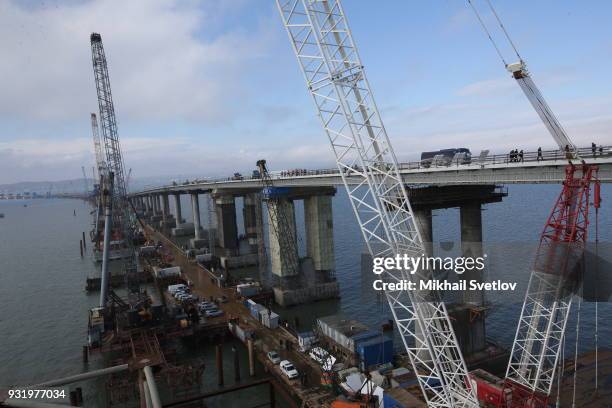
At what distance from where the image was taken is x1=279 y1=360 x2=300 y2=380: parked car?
105 feet

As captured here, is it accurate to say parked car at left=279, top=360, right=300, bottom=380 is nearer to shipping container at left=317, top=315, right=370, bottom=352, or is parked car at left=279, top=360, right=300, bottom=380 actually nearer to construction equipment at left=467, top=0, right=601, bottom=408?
shipping container at left=317, top=315, right=370, bottom=352

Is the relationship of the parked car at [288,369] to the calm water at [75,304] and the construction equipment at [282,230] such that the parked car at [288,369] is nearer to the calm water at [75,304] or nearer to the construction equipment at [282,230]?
the calm water at [75,304]

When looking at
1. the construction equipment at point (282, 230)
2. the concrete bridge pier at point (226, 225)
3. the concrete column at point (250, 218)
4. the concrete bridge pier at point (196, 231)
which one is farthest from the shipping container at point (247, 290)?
the concrete bridge pier at point (196, 231)

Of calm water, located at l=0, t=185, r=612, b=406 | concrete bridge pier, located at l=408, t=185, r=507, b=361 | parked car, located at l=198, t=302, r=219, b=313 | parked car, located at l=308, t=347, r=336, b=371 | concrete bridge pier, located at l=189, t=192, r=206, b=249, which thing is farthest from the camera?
concrete bridge pier, located at l=189, t=192, r=206, b=249

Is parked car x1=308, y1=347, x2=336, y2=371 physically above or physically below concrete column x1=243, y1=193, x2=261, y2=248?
below

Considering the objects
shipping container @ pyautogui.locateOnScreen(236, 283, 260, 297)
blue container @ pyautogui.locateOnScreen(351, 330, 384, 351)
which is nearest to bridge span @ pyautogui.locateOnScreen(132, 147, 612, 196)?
blue container @ pyautogui.locateOnScreen(351, 330, 384, 351)

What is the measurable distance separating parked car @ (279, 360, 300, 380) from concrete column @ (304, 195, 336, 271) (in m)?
22.5

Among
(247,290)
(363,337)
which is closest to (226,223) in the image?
(247,290)

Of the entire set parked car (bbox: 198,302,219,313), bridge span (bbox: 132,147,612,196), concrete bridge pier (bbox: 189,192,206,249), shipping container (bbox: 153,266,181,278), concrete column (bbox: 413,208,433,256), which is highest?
bridge span (bbox: 132,147,612,196)

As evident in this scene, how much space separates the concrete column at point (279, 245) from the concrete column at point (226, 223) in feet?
86.5

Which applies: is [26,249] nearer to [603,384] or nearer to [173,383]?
[173,383]

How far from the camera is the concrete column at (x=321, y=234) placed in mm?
55344

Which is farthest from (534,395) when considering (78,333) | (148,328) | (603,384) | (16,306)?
(16,306)

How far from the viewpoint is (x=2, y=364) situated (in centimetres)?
3881
